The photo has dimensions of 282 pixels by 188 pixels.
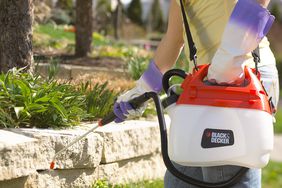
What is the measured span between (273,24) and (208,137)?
0.56 m

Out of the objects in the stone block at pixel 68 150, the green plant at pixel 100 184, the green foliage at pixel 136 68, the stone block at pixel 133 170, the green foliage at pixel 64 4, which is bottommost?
the green foliage at pixel 64 4

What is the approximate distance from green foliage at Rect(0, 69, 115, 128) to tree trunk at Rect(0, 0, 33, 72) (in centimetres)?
55

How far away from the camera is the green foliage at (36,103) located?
3.74 m

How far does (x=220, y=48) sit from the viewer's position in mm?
2203

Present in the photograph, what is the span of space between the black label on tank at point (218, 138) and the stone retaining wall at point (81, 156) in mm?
1413

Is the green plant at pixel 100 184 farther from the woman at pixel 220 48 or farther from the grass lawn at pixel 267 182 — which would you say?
the woman at pixel 220 48

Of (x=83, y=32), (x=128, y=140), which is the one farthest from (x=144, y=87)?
(x=83, y=32)

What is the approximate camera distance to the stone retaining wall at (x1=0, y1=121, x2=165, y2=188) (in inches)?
132

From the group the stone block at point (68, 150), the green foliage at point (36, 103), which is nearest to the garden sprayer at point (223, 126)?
the stone block at point (68, 150)

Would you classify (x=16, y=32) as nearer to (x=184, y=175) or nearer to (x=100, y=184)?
(x=100, y=184)

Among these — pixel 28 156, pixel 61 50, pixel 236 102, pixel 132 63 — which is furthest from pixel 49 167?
pixel 61 50

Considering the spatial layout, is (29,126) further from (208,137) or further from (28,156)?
(208,137)

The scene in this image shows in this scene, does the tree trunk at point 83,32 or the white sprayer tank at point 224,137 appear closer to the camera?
the white sprayer tank at point 224,137

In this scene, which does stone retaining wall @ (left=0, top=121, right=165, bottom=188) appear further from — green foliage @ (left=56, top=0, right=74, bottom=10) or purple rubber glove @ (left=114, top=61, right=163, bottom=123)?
green foliage @ (left=56, top=0, right=74, bottom=10)
